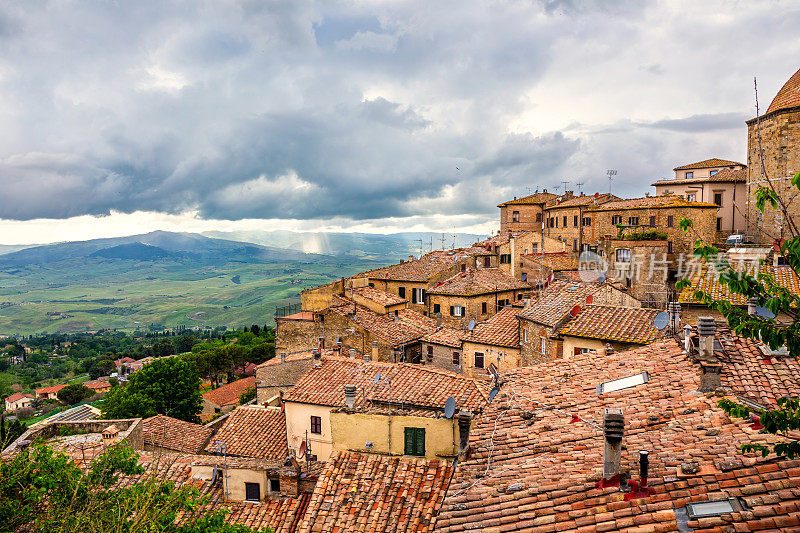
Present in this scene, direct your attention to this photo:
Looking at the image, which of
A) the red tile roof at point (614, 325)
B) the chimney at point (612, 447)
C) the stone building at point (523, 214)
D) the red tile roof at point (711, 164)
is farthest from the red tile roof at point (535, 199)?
the chimney at point (612, 447)

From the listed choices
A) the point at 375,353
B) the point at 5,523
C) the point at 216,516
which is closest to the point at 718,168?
the point at 375,353

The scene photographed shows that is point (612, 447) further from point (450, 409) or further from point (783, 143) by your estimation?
point (783, 143)

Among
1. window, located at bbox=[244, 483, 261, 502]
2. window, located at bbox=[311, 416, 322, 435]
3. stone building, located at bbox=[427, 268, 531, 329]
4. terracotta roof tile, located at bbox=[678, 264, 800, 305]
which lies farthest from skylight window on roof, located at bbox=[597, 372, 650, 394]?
stone building, located at bbox=[427, 268, 531, 329]

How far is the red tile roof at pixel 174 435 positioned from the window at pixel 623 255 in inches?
1156

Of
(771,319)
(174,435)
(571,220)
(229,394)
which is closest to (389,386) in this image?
(771,319)

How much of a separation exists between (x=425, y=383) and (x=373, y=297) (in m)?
22.7

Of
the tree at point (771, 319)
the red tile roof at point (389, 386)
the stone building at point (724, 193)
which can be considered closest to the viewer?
the tree at point (771, 319)

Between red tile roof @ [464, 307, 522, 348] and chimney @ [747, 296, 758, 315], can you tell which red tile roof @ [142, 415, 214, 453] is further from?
chimney @ [747, 296, 758, 315]

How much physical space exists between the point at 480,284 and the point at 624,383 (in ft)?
88.6

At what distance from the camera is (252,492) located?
16.8 m

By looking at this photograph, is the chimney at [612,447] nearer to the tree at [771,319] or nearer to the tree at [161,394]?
the tree at [771,319]

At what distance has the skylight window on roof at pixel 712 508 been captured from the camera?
628cm

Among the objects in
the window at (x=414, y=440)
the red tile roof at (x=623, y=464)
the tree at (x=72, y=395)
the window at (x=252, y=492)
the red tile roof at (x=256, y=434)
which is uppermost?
the red tile roof at (x=623, y=464)

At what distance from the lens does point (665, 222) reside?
36844 mm
